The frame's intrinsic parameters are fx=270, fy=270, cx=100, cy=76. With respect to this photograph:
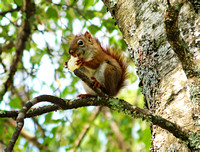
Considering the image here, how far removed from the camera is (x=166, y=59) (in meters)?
1.36

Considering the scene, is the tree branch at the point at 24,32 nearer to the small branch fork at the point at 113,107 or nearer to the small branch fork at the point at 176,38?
the small branch fork at the point at 113,107

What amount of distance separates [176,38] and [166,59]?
0.37 m

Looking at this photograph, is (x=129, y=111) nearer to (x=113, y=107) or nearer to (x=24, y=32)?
(x=113, y=107)

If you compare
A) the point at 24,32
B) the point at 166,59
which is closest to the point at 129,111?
the point at 166,59

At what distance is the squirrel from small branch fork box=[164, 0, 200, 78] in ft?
3.46

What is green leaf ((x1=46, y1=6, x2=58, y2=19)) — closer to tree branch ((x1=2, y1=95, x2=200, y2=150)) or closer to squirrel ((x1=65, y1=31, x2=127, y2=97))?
squirrel ((x1=65, y1=31, x2=127, y2=97))

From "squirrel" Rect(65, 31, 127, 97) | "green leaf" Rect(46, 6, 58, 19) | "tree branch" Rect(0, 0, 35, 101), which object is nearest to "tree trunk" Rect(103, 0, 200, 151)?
"squirrel" Rect(65, 31, 127, 97)

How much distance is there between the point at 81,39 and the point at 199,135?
208 centimetres

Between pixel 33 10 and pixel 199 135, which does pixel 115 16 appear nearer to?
pixel 199 135

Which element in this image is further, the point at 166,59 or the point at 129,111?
the point at 166,59

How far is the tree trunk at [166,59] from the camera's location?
106 cm

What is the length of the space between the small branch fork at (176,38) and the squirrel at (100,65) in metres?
1.05

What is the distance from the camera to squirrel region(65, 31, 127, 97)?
233cm

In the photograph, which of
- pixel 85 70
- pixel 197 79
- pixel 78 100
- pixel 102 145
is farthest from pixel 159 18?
pixel 102 145
